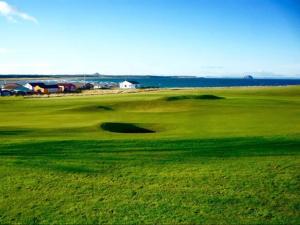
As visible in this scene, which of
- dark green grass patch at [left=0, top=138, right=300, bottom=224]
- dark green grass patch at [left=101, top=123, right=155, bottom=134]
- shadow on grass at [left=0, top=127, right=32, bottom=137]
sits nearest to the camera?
dark green grass patch at [left=0, top=138, right=300, bottom=224]

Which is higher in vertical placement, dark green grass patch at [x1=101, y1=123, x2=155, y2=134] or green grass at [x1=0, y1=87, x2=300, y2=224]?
green grass at [x1=0, y1=87, x2=300, y2=224]

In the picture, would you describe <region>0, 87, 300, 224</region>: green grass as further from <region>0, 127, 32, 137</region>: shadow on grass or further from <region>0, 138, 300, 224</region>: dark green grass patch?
<region>0, 127, 32, 137</region>: shadow on grass

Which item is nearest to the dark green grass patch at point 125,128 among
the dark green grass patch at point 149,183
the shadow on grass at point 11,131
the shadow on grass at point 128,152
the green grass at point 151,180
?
the shadow on grass at point 11,131

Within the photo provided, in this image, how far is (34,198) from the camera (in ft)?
38.8

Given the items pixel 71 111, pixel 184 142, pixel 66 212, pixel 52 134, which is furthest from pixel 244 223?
pixel 71 111

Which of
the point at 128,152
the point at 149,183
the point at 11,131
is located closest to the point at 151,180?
the point at 149,183

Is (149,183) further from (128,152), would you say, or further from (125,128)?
(125,128)

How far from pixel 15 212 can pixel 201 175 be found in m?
6.32

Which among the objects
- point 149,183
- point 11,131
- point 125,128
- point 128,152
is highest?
point 128,152

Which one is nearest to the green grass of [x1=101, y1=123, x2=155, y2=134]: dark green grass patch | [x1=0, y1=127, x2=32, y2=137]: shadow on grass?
[x1=0, y1=127, x2=32, y2=137]: shadow on grass

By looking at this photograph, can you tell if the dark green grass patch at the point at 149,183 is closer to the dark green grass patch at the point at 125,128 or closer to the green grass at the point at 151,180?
the green grass at the point at 151,180

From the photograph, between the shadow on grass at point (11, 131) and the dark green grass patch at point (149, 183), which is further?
the shadow on grass at point (11, 131)

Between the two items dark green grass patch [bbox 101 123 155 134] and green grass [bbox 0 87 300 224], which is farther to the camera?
dark green grass patch [bbox 101 123 155 134]

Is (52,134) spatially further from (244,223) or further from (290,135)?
(244,223)
